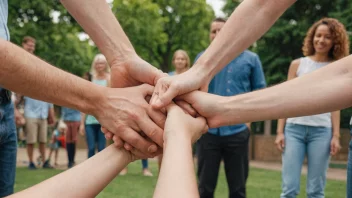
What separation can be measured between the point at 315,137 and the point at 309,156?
0.18 meters

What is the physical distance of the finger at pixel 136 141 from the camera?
9.40 ft

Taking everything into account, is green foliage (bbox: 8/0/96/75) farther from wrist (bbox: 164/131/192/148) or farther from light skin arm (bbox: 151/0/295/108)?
wrist (bbox: 164/131/192/148)

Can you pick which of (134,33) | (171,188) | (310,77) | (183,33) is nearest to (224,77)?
(310,77)

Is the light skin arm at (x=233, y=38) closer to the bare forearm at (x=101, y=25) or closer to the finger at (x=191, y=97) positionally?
the finger at (x=191, y=97)

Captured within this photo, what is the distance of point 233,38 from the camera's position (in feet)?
10.5

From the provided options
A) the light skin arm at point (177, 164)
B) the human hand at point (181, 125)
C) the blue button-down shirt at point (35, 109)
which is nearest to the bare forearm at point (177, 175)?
the light skin arm at point (177, 164)

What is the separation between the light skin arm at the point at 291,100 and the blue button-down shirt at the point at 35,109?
6778 millimetres

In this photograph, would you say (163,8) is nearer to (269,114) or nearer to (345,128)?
(345,128)

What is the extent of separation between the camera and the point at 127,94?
3023 millimetres

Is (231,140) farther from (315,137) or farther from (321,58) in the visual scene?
(321,58)

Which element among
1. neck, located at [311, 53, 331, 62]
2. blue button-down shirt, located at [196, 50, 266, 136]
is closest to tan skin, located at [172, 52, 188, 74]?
blue button-down shirt, located at [196, 50, 266, 136]

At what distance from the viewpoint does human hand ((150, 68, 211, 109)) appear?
293cm

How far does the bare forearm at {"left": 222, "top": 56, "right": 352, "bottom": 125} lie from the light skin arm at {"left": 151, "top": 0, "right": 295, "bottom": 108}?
1.19ft

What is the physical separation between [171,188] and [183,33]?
2568cm
